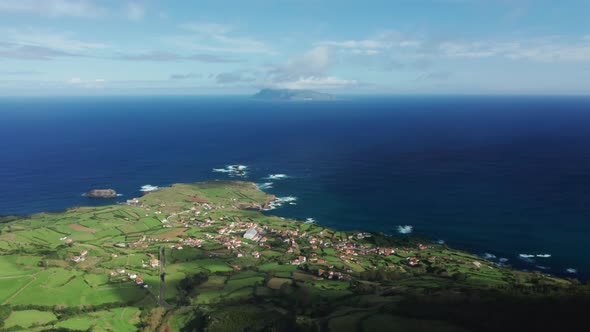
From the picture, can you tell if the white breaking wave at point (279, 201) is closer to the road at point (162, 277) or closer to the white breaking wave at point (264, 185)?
the white breaking wave at point (264, 185)

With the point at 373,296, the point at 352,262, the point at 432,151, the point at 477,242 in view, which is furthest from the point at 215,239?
the point at 432,151

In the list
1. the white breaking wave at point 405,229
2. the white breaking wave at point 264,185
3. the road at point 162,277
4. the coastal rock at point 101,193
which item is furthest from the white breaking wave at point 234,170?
the white breaking wave at point 405,229

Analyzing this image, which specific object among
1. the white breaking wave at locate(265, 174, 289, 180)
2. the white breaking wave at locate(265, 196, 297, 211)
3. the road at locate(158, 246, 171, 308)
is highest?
the white breaking wave at locate(265, 174, 289, 180)

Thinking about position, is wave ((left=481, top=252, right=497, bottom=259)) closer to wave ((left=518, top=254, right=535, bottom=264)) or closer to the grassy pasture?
wave ((left=518, top=254, right=535, bottom=264))

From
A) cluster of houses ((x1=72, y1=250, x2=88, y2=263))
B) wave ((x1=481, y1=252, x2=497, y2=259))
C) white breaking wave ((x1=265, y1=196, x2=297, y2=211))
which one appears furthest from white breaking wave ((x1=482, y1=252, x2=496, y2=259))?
cluster of houses ((x1=72, y1=250, x2=88, y2=263))

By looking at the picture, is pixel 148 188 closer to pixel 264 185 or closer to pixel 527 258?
pixel 264 185

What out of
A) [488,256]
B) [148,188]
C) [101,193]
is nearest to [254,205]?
[148,188]
